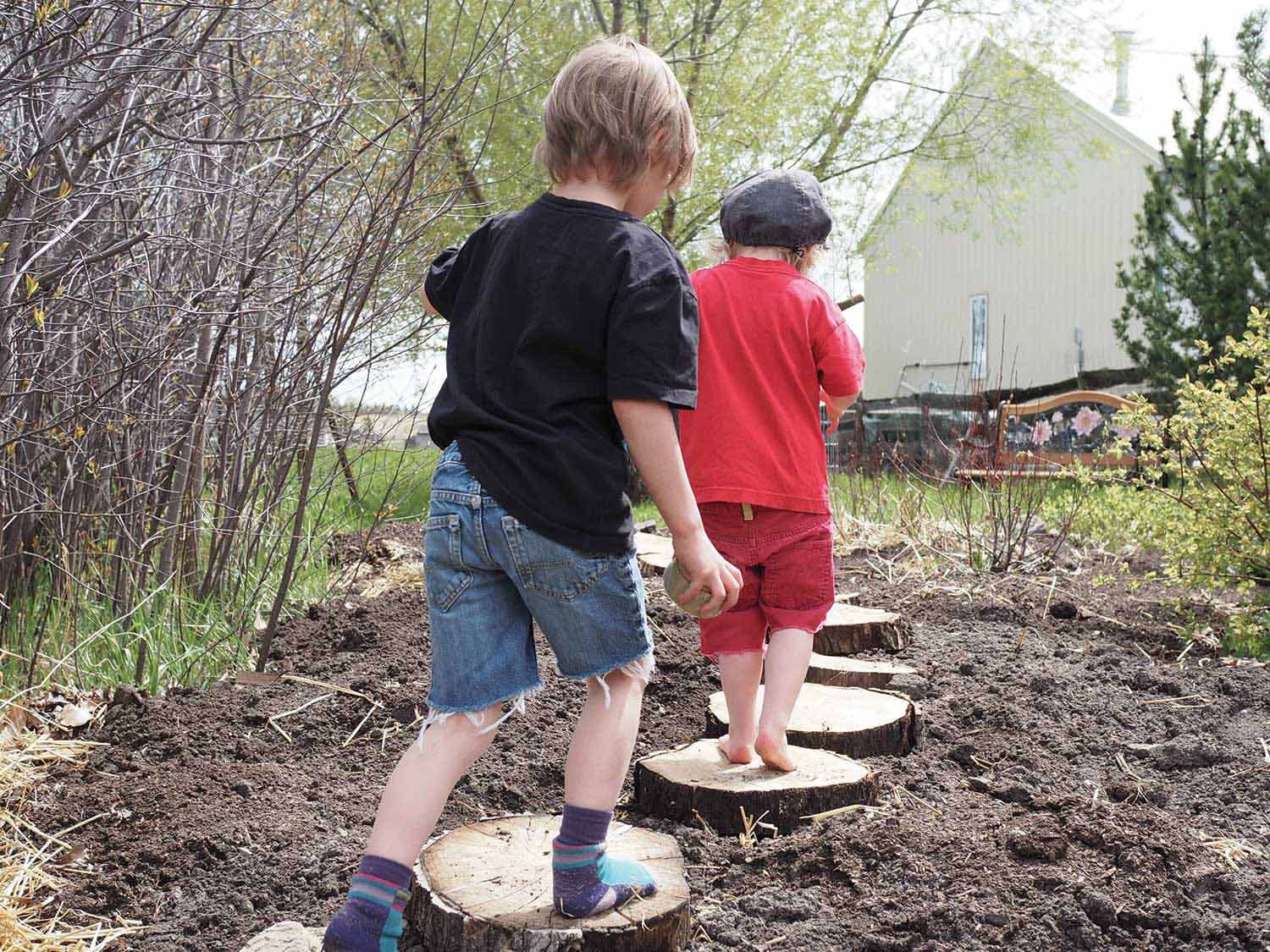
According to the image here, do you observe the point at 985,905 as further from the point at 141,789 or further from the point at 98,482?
the point at 98,482

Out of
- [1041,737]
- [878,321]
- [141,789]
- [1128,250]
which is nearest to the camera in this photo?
[141,789]

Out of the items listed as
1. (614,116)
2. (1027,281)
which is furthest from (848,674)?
(1027,281)

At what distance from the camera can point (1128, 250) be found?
53.6ft

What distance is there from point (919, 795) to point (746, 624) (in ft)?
1.93

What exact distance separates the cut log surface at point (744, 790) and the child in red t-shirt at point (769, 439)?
0.12 metres

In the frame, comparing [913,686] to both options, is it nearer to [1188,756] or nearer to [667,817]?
[1188,756]

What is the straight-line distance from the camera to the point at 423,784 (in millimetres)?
1808

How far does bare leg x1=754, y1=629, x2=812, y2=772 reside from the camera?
2.61m

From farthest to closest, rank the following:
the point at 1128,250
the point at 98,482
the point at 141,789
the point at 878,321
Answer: the point at 878,321
the point at 1128,250
the point at 98,482
the point at 141,789

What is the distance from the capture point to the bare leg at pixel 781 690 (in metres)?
2.61

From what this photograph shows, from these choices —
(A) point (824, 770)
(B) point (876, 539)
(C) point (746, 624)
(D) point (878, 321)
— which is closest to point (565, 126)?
(C) point (746, 624)

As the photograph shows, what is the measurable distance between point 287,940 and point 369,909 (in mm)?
300

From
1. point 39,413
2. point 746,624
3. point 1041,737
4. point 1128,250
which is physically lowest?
point 1041,737

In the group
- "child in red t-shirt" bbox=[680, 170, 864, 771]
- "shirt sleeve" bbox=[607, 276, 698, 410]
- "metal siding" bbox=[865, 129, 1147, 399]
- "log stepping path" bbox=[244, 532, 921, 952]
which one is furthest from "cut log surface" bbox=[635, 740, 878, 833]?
"metal siding" bbox=[865, 129, 1147, 399]
